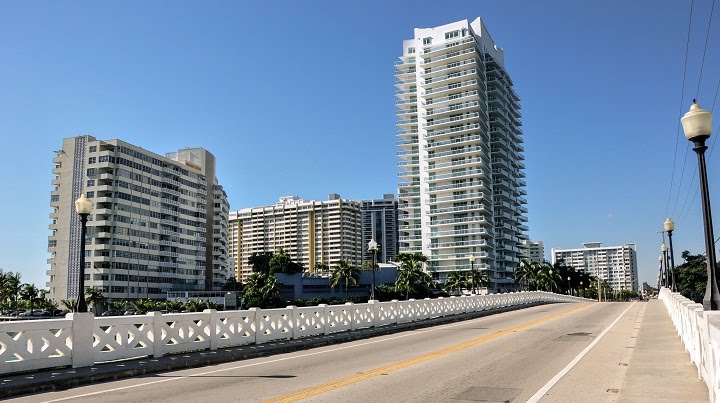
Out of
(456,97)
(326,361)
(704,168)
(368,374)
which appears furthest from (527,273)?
(368,374)

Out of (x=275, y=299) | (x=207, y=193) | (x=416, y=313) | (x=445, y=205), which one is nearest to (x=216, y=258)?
(x=207, y=193)

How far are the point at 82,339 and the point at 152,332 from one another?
6.90 feet

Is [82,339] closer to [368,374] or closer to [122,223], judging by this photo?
[368,374]

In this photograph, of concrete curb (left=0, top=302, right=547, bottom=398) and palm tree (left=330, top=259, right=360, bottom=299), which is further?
palm tree (left=330, top=259, right=360, bottom=299)

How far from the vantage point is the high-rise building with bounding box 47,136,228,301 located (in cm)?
12594

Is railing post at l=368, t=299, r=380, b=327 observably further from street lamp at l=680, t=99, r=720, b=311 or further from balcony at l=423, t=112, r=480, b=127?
balcony at l=423, t=112, r=480, b=127

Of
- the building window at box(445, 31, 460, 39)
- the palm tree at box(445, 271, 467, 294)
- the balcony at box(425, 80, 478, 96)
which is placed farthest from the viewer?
the building window at box(445, 31, 460, 39)

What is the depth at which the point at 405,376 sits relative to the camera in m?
12.3

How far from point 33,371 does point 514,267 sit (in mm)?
143537

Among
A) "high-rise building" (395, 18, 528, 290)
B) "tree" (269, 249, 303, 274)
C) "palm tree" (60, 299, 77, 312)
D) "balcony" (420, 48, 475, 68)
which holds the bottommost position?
"palm tree" (60, 299, 77, 312)

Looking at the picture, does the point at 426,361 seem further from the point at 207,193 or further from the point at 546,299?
the point at 207,193

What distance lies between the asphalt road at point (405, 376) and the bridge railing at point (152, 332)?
1826 millimetres

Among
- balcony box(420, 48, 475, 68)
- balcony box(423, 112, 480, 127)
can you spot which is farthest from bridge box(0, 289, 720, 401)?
balcony box(420, 48, 475, 68)

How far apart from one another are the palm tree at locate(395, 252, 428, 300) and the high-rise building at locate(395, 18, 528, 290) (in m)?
11.3
